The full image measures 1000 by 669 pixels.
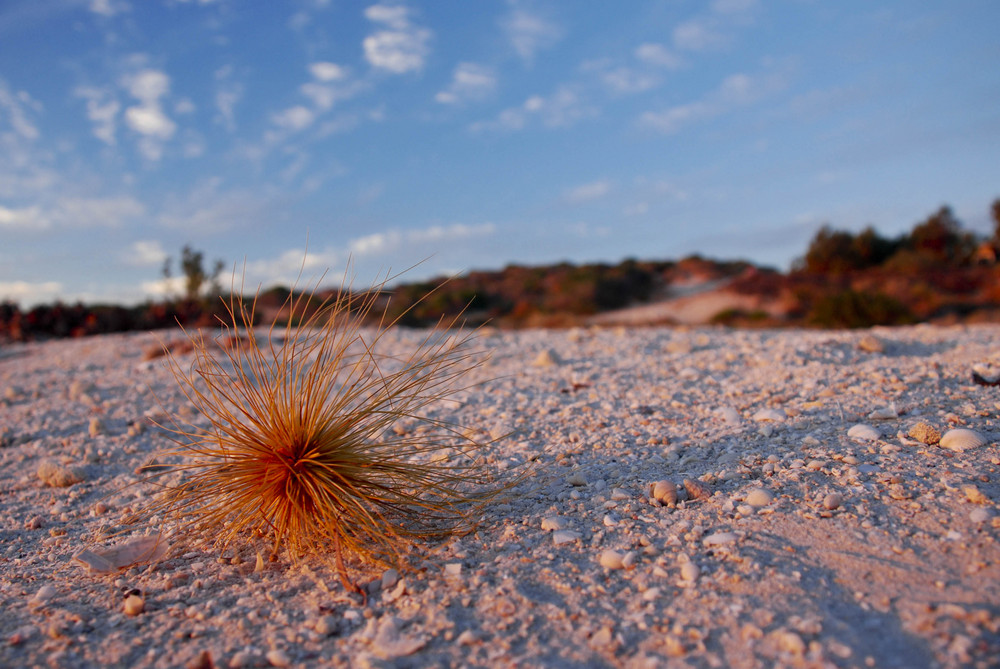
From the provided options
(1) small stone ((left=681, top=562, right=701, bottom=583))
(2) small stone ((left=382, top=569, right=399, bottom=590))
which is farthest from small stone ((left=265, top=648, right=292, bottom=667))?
(1) small stone ((left=681, top=562, right=701, bottom=583))

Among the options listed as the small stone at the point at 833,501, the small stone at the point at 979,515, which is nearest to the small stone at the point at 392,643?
the small stone at the point at 833,501

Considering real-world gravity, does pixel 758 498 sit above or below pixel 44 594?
above

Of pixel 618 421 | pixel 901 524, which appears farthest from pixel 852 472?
pixel 618 421

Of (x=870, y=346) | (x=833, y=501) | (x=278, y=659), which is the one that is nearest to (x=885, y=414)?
(x=833, y=501)

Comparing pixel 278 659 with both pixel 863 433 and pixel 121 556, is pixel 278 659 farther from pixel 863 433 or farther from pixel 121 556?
pixel 863 433

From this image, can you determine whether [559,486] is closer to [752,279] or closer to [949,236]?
[752,279]

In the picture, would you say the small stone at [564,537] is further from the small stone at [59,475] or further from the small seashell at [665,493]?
the small stone at [59,475]

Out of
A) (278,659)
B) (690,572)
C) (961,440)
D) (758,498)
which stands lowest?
(278,659)
